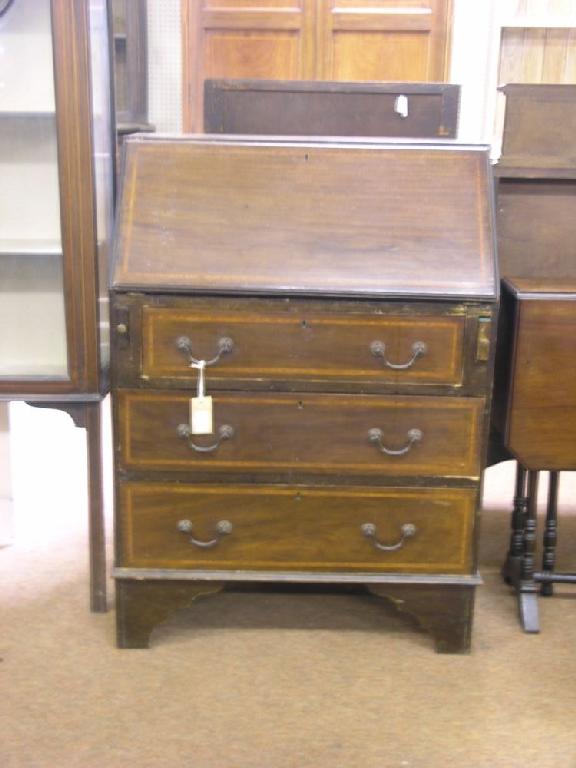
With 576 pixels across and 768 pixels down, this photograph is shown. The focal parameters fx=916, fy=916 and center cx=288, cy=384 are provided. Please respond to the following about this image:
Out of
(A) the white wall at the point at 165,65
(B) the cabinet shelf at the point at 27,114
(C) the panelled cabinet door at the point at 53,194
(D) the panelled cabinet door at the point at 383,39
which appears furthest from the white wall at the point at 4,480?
(D) the panelled cabinet door at the point at 383,39

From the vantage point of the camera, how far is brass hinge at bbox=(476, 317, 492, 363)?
6.21 ft

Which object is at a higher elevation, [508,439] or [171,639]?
[508,439]

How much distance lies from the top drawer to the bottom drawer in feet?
0.86

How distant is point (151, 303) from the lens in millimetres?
1890

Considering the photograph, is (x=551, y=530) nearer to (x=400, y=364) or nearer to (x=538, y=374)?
(x=538, y=374)

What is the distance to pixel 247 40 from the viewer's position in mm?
4254

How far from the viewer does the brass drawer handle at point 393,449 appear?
6.42 ft

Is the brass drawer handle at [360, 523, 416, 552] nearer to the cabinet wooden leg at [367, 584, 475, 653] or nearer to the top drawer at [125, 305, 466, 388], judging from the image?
the cabinet wooden leg at [367, 584, 475, 653]

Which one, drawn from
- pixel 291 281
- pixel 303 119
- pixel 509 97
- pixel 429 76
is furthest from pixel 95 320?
pixel 429 76

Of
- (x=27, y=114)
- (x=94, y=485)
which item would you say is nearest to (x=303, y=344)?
(x=94, y=485)

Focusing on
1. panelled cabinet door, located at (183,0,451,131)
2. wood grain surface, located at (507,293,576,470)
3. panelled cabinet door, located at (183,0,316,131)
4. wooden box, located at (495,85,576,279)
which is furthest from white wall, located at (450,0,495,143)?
wood grain surface, located at (507,293,576,470)

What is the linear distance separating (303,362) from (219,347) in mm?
179

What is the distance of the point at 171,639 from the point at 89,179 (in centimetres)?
108

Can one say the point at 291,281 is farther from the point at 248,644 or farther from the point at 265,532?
the point at 248,644
